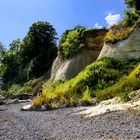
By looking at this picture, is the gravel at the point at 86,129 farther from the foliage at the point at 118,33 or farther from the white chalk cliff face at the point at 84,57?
the white chalk cliff face at the point at 84,57

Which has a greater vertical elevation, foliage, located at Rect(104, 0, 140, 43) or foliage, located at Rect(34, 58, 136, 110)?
foliage, located at Rect(104, 0, 140, 43)

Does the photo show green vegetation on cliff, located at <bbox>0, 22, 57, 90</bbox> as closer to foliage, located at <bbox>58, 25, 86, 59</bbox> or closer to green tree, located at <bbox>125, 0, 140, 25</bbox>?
foliage, located at <bbox>58, 25, 86, 59</bbox>

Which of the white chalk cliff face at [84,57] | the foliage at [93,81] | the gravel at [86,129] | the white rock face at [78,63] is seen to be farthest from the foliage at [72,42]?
the gravel at [86,129]

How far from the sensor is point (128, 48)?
4012 centimetres

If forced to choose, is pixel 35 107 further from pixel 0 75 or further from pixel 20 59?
pixel 0 75

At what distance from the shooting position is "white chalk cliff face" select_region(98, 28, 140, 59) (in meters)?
39.6

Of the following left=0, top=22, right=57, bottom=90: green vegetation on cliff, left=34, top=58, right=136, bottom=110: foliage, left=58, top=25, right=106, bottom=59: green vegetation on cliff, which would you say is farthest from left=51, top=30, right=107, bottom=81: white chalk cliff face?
left=0, top=22, right=57, bottom=90: green vegetation on cliff

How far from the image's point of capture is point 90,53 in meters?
53.6

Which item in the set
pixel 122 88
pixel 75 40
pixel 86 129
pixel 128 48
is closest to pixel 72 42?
pixel 75 40

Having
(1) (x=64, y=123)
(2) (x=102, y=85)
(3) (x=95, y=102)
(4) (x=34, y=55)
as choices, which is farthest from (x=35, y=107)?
(4) (x=34, y=55)

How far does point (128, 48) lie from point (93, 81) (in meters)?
7.06

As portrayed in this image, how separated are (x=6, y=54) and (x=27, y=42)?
979 centimetres

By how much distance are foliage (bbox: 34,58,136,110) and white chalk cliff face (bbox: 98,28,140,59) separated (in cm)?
143

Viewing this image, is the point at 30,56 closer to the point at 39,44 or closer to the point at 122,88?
the point at 39,44
